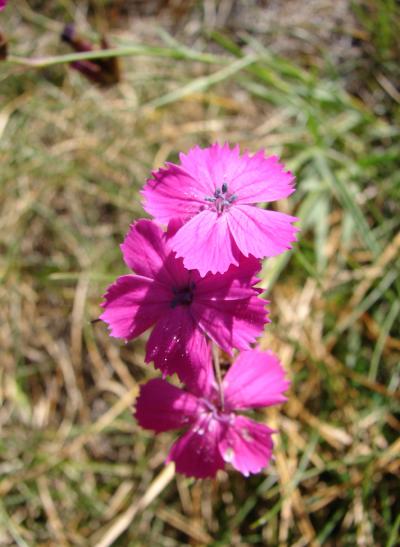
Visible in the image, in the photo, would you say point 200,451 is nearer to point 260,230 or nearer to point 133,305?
point 133,305

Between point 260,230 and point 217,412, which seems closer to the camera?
point 260,230

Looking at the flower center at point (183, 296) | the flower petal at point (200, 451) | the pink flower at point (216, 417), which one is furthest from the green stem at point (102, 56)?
the flower petal at point (200, 451)

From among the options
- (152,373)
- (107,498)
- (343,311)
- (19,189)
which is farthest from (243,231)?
(19,189)

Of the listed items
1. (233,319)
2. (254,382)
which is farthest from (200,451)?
(233,319)

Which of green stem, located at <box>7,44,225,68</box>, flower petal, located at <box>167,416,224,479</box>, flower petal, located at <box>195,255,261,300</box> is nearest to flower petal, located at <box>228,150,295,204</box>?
flower petal, located at <box>195,255,261,300</box>

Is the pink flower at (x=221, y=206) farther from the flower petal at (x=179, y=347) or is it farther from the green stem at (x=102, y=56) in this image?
the green stem at (x=102, y=56)

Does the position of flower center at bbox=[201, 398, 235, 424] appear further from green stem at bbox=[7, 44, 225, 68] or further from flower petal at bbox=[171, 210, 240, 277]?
green stem at bbox=[7, 44, 225, 68]
